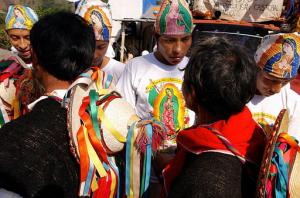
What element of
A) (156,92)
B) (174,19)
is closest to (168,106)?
(156,92)

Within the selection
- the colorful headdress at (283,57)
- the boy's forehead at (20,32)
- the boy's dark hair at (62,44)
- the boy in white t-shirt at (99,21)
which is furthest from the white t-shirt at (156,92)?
the boy's forehead at (20,32)

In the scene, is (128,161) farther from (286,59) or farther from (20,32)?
(20,32)

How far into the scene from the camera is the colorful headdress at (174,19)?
2.44m

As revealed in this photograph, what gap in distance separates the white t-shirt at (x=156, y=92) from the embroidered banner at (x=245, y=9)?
652 cm

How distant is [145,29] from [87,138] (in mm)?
11581

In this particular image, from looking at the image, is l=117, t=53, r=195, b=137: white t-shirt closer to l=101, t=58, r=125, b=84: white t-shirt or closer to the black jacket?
l=101, t=58, r=125, b=84: white t-shirt

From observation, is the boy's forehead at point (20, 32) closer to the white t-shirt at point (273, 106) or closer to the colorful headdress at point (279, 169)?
the white t-shirt at point (273, 106)

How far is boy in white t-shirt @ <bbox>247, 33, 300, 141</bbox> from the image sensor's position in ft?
6.69

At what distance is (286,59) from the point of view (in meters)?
2.04

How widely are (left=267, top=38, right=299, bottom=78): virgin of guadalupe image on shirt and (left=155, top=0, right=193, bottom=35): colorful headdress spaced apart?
2.38ft

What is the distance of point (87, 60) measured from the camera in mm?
1576

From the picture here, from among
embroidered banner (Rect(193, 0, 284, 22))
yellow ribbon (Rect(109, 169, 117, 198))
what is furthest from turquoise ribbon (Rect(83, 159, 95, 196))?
embroidered banner (Rect(193, 0, 284, 22))

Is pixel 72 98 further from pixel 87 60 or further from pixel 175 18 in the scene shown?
pixel 175 18

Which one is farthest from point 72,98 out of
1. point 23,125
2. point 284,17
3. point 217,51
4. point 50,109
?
point 284,17
